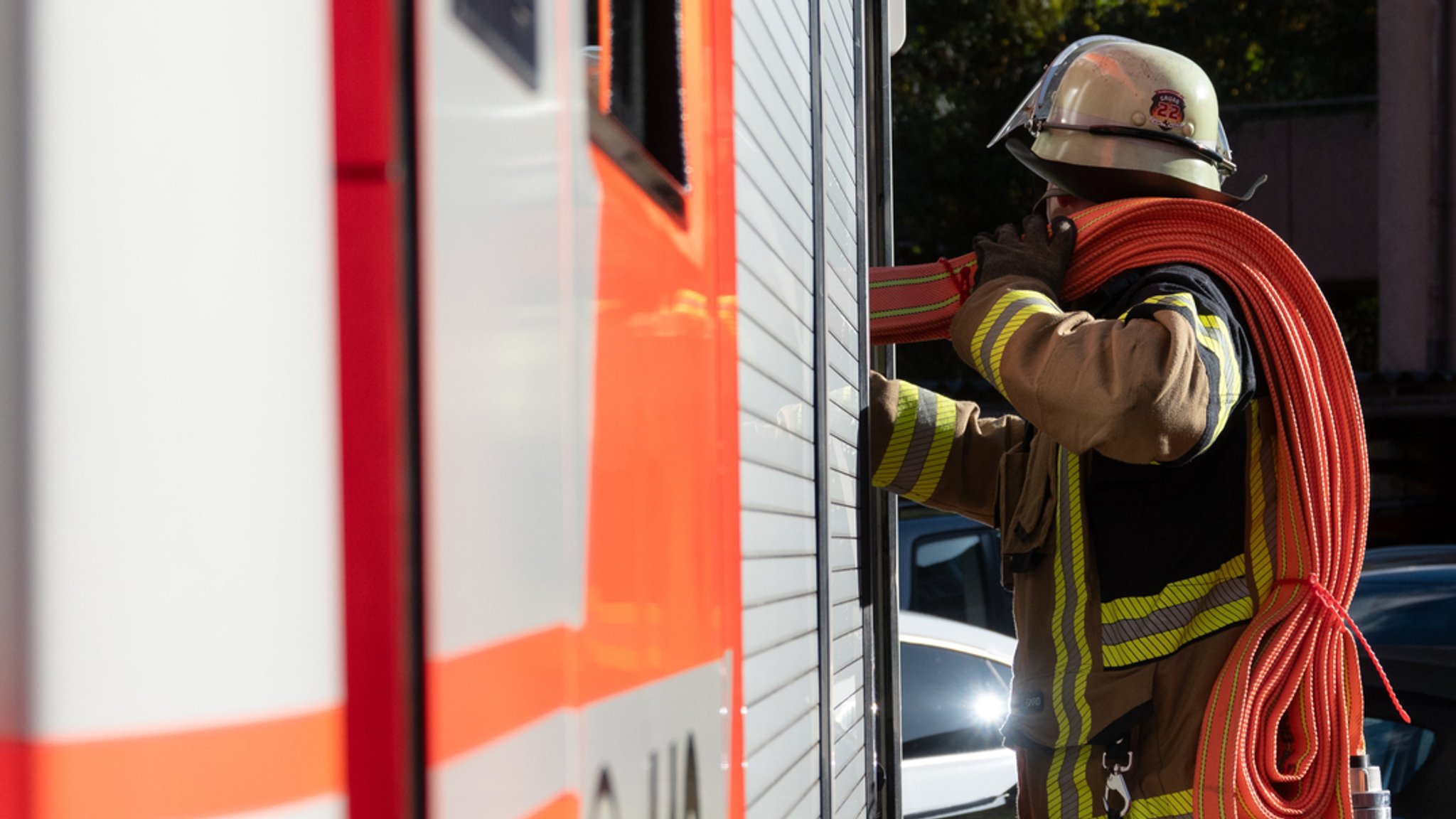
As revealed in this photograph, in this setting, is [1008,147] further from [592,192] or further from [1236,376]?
[592,192]

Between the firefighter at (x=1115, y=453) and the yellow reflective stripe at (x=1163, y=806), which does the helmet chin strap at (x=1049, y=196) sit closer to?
the firefighter at (x=1115, y=453)

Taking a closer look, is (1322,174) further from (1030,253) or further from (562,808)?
(562,808)

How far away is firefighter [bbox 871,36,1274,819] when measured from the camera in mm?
2277

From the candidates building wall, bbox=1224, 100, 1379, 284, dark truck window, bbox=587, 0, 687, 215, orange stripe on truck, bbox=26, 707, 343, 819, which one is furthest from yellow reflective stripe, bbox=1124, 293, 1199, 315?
building wall, bbox=1224, 100, 1379, 284

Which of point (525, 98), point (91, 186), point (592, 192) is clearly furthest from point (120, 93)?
point (592, 192)

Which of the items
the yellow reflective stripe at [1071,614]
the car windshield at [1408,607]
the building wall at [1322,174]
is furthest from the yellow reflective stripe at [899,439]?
the building wall at [1322,174]

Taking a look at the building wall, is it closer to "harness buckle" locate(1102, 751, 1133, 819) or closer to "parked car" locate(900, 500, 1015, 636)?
"parked car" locate(900, 500, 1015, 636)

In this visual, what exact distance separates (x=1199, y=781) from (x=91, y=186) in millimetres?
2134

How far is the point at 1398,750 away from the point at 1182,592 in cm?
192

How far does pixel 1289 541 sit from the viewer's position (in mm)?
2443

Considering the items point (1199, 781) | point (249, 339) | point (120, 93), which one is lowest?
point (1199, 781)

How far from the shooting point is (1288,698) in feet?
7.79

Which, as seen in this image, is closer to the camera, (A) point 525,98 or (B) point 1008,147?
(A) point 525,98

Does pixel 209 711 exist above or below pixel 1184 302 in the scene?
below
